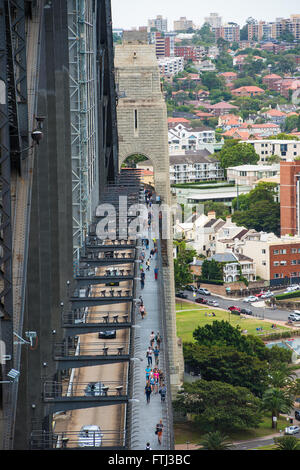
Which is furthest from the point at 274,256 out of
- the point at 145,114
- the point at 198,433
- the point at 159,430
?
the point at 159,430

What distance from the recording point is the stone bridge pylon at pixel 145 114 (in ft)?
159

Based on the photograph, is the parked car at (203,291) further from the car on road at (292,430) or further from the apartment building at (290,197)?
the car on road at (292,430)

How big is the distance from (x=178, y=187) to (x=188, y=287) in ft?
136

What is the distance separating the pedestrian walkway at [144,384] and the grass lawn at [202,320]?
41574 mm

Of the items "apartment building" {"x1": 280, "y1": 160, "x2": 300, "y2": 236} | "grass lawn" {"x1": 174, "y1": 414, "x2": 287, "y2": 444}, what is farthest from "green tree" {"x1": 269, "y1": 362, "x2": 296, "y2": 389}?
"apartment building" {"x1": 280, "y1": 160, "x2": 300, "y2": 236}

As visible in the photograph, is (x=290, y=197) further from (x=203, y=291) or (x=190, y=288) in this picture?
(x=203, y=291)

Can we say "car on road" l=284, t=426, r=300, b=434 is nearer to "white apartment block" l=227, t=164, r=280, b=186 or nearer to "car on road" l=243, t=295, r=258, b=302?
"car on road" l=243, t=295, r=258, b=302

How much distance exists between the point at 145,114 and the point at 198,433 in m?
13.9

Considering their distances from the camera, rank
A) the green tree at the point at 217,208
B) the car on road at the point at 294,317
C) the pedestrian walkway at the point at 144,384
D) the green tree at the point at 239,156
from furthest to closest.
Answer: the green tree at the point at 239,156 < the green tree at the point at 217,208 < the car on road at the point at 294,317 < the pedestrian walkway at the point at 144,384

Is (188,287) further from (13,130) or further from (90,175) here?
(13,130)

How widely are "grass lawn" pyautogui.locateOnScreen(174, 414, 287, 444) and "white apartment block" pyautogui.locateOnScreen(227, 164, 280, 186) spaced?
277 feet

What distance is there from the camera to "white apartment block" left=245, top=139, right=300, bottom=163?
6038 inches

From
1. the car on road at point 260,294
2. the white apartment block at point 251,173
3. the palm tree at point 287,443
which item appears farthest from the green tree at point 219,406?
the white apartment block at point 251,173

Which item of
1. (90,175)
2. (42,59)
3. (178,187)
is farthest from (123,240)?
(178,187)
